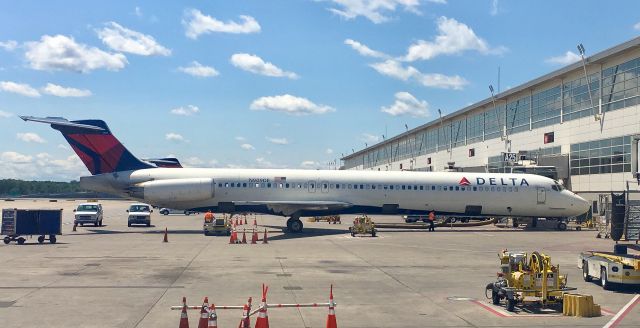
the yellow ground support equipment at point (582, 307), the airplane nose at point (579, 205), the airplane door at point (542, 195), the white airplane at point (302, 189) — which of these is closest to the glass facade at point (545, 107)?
the airplane nose at point (579, 205)

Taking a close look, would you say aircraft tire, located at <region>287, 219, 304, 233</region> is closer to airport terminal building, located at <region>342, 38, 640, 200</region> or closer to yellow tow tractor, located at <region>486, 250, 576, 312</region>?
airport terminal building, located at <region>342, 38, 640, 200</region>

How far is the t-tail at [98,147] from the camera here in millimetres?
37688

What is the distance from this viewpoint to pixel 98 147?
124 feet

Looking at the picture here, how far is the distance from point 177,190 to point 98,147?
586cm

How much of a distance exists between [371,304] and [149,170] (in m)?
27.5

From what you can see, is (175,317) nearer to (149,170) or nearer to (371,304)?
(371,304)

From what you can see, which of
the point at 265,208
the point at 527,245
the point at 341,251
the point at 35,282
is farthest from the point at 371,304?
the point at 265,208

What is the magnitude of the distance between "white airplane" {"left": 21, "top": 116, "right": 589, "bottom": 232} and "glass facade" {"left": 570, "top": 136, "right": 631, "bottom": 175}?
11.7 feet

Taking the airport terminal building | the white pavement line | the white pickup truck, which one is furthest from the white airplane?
the white pavement line

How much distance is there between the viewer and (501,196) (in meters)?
40.1

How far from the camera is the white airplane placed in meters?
37.5

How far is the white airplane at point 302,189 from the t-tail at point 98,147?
0.05 m

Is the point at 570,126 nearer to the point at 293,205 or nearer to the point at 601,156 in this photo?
the point at 601,156

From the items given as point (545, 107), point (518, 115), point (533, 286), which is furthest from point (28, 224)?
point (518, 115)
